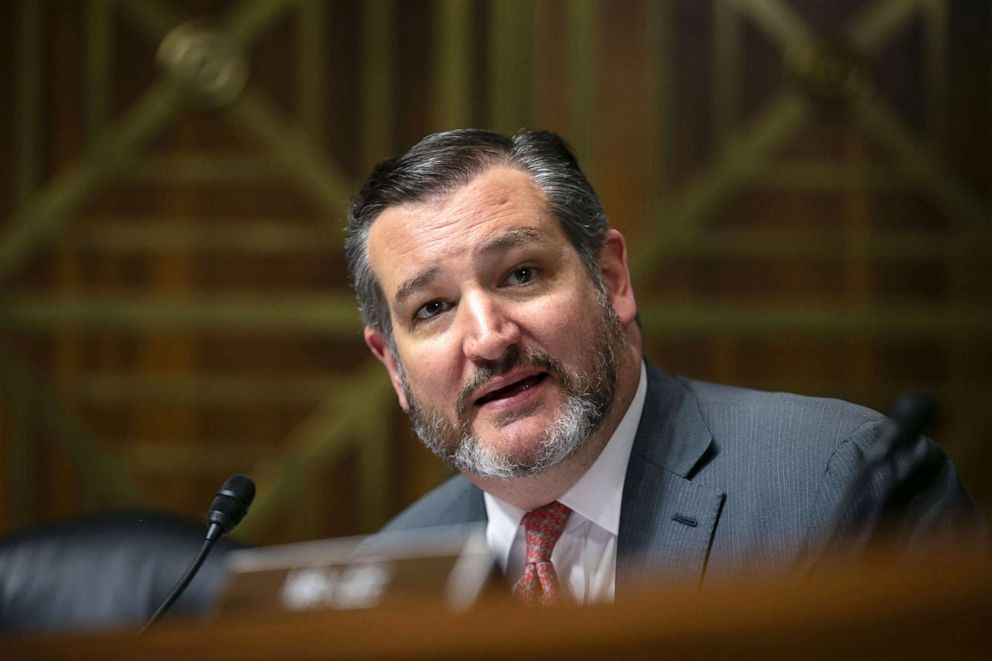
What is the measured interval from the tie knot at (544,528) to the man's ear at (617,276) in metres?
0.33

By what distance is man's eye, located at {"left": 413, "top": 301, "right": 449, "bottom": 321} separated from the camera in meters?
1.92

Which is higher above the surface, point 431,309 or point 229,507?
point 431,309

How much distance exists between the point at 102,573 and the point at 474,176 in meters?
1.03

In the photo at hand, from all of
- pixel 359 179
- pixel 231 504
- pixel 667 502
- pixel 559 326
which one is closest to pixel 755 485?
pixel 667 502

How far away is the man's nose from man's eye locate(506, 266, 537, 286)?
6 cm

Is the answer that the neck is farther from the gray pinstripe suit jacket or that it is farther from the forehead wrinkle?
the forehead wrinkle

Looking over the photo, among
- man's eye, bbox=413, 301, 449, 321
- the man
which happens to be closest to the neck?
the man

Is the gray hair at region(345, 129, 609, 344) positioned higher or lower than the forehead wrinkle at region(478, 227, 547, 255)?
higher

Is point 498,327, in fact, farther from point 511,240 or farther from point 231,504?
point 231,504

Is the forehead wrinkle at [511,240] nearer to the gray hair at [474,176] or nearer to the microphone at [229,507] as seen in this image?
the gray hair at [474,176]

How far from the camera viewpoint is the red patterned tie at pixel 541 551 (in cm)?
187

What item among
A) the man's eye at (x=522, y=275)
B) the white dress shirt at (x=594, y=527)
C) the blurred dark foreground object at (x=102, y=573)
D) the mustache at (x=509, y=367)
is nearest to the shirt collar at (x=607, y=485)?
the white dress shirt at (x=594, y=527)

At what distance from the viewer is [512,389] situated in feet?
6.13

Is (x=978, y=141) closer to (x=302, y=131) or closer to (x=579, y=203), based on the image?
(x=302, y=131)
